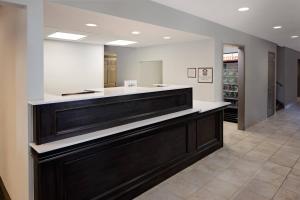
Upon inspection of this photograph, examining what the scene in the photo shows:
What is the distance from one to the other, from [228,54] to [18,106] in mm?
6685

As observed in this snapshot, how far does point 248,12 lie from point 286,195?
2911 millimetres

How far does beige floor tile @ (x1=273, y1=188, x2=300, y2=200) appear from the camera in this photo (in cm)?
280

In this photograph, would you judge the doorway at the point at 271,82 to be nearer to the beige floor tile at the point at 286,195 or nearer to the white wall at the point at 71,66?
the beige floor tile at the point at 286,195

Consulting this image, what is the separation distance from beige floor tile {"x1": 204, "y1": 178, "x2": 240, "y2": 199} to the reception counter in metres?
0.59

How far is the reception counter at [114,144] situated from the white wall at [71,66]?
325cm

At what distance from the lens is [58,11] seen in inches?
107

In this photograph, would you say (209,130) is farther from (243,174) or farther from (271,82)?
(271,82)

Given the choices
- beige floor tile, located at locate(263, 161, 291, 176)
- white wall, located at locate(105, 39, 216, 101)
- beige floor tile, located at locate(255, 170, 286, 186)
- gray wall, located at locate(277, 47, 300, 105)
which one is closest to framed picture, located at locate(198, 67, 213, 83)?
white wall, located at locate(105, 39, 216, 101)

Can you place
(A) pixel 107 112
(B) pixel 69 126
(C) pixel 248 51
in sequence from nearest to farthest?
1. (B) pixel 69 126
2. (A) pixel 107 112
3. (C) pixel 248 51

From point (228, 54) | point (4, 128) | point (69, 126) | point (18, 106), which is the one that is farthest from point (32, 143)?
point (228, 54)

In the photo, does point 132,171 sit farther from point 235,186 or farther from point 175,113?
point 235,186

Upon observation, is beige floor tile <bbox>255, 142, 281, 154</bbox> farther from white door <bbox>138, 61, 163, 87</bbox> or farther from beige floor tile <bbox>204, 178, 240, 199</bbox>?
white door <bbox>138, 61, 163, 87</bbox>

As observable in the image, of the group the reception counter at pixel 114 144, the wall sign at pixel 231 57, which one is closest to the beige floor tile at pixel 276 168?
the reception counter at pixel 114 144

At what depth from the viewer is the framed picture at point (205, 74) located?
16.3 ft
